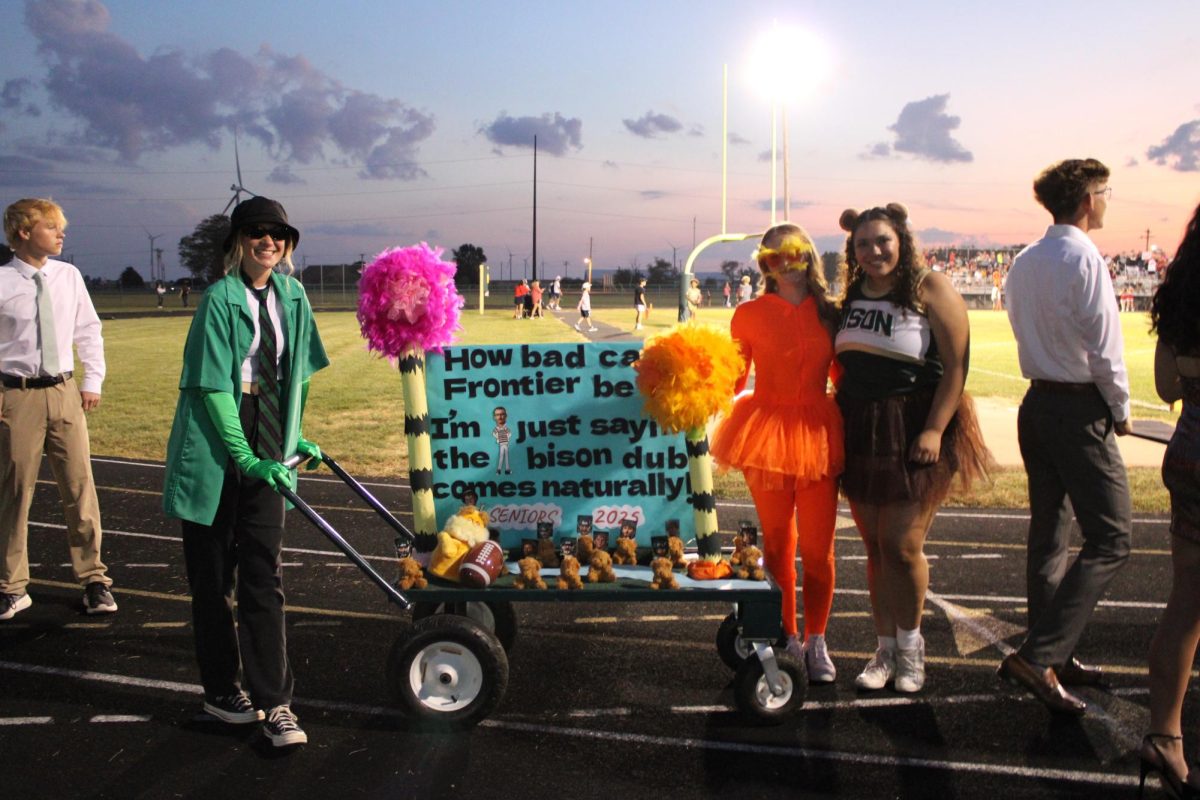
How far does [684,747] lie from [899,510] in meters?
1.26

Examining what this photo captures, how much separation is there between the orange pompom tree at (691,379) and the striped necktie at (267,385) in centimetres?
140

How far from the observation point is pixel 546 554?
168 inches

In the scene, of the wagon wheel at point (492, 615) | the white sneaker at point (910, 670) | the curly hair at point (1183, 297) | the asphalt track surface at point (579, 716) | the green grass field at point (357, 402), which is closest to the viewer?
the curly hair at point (1183, 297)

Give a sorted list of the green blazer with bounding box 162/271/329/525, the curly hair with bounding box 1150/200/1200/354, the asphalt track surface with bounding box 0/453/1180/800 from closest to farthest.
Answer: the curly hair with bounding box 1150/200/1200/354 → the asphalt track surface with bounding box 0/453/1180/800 → the green blazer with bounding box 162/271/329/525

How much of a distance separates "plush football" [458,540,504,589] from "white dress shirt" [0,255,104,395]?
2.61 meters

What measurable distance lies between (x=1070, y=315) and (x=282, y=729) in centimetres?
338

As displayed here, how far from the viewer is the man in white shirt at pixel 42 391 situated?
5406mm

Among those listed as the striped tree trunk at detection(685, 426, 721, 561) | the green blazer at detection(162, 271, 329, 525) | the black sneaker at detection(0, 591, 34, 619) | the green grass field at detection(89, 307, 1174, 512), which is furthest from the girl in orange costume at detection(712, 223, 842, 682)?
the black sneaker at detection(0, 591, 34, 619)

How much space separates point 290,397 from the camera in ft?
13.5

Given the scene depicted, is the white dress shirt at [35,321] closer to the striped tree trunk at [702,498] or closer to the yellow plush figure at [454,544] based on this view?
the yellow plush figure at [454,544]

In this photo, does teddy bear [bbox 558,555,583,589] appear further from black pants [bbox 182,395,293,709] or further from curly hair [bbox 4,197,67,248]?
curly hair [bbox 4,197,67,248]

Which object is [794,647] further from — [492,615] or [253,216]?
[253,216]

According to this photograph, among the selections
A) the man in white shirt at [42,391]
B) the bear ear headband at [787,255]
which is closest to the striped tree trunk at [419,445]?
the bear ear headband at [787,255]

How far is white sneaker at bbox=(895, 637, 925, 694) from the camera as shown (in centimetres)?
445
